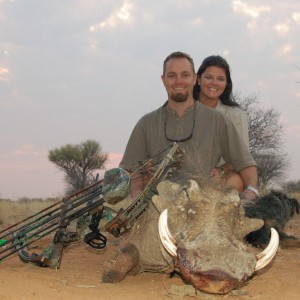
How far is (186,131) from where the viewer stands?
5047 mm

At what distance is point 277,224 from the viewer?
6426 millimetres

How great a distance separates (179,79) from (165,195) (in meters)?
1.67

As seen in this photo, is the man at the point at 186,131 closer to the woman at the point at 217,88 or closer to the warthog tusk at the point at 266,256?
the woman at the point at 217,88

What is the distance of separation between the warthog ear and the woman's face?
2495 millimetres

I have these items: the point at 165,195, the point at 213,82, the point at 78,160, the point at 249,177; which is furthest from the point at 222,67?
the point at 78,160

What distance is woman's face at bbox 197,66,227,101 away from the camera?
20.3 feet

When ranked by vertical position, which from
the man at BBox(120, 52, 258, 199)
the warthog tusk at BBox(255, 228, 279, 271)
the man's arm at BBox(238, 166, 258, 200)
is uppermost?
the man at BBox(120, 52, 258, 199)

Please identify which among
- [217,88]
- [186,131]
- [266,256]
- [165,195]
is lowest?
[266,256]

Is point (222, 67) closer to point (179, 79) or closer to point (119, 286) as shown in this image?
point (179, 79)

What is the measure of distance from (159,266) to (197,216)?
92 centimetres

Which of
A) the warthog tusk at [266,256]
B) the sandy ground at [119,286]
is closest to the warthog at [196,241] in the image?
the warthog tusk at [266,256]

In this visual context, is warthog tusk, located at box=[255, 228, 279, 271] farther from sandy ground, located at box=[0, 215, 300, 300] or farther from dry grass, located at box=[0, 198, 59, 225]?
dry grass, located at box=[0, 198, 59, 225]

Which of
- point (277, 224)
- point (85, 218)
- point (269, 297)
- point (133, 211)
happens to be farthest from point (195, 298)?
point (277, 224)

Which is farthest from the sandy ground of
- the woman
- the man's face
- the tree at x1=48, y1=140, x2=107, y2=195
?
the tree at x1=48, y1=140, x2=107, y2=195
